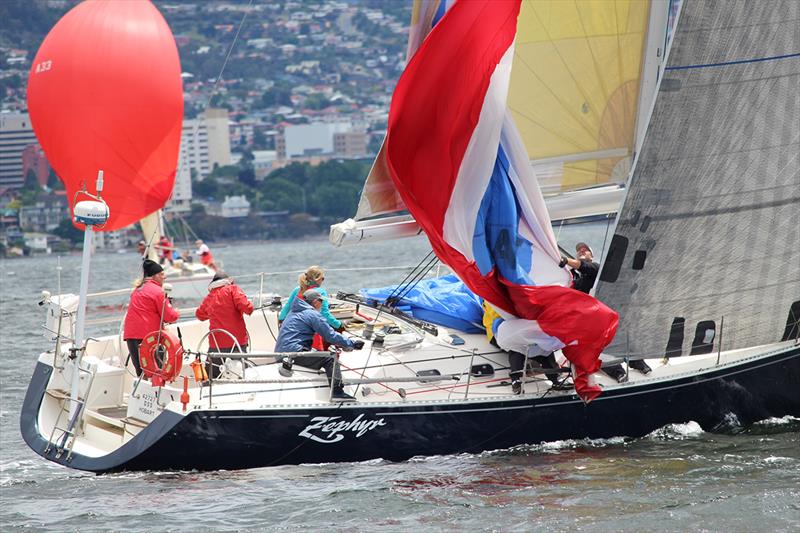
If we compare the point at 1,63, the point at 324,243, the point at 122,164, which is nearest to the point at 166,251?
the point at 122,164

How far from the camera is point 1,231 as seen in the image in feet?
260

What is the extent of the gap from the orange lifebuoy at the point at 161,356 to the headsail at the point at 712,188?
11.4 ft

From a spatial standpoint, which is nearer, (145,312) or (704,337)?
(145,312)

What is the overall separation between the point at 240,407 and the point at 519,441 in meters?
2.31

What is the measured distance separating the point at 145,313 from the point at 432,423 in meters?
2.44

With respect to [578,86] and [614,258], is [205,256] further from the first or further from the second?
[614,258]

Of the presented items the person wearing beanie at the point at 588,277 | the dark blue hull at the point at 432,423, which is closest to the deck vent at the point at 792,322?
the dark blue hull at the point at 432,423

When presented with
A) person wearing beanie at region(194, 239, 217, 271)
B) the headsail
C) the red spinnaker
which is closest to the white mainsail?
the headsail

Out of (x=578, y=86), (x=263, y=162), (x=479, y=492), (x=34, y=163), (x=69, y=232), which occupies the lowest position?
(x=479, y=492)

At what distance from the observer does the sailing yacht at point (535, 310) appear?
32.8 feet

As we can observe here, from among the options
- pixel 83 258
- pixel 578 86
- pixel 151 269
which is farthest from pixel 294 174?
pixel 83 258

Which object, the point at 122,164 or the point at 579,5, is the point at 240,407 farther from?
the point at 122,164

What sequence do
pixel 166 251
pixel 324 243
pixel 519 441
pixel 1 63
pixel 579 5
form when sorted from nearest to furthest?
pixel 519 441 → pixel 579 5 → pixel 166 251 → pixel 324 243 → pixel 1 63

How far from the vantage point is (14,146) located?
268 feet
